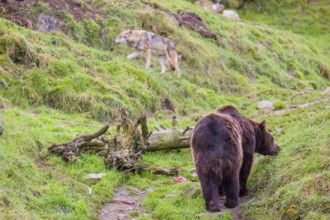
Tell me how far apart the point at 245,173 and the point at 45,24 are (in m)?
12.4

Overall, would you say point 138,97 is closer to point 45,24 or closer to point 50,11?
point 45,24

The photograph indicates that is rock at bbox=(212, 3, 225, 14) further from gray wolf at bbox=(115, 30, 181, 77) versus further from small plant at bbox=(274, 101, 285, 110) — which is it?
small plant at bbox=(274, 101, 285, 110)

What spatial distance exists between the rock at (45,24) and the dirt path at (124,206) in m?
10.5

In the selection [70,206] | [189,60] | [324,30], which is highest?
[70,206]

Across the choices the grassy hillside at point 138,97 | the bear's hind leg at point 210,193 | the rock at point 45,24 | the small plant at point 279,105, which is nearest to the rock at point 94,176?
the grassy hillside at point 138,97

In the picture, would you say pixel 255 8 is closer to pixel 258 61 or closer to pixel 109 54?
pixel 258 61

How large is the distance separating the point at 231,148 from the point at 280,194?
1.26m

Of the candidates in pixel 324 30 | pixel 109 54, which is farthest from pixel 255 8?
pixel 109 54

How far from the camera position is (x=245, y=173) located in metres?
10.7

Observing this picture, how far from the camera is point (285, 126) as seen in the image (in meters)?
15.9

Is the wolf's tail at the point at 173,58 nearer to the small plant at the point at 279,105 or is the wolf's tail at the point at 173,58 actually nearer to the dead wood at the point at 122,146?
the small plant at the point at 279,105

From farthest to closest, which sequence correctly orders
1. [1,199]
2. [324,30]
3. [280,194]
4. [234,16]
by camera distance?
1. [324,30]
2. [234,16]
3. [280,194]
4. [1,199]

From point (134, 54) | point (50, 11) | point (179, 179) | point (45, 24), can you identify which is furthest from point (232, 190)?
point (50, 11)

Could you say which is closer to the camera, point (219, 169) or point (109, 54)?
point (219, 169)
